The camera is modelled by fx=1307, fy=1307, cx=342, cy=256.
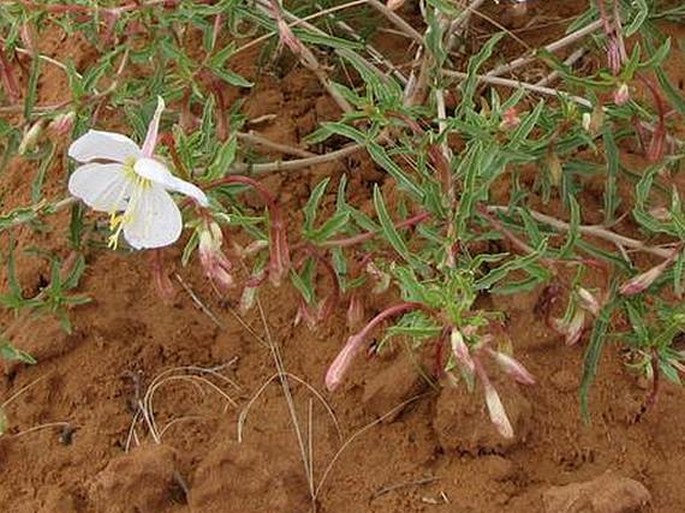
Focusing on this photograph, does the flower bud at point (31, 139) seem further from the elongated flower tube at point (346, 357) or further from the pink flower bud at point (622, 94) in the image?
the pink flower bud at point (622, 94)

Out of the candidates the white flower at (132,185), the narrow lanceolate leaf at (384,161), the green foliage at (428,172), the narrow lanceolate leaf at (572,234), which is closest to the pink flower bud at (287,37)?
the green foliage at (428,172)

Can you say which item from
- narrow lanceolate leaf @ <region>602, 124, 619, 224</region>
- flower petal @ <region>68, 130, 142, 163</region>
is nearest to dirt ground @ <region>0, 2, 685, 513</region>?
narrow lanceolate leaf @ <region>602, 124, 619, 224</region>

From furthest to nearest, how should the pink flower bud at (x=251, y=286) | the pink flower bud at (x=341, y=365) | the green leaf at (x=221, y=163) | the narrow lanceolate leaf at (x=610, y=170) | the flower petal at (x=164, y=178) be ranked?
the narrow lanceolate leaf at (x=610, y=170) < the pink flower bud at (x=251, y=286) < the green leaf at (x=221, y=163) < the pink flower bud at (x=341, y=365) < the flower petal at (x=164, y=178)

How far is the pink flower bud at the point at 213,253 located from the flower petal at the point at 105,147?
0.15 meters

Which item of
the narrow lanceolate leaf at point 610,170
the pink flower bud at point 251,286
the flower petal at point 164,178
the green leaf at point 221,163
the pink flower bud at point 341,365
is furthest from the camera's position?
the narrow lanceolate leaf at point 610,170

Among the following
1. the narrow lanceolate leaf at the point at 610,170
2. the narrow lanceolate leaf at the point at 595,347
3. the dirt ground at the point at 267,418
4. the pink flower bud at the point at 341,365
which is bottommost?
the dirt ground at the point at 267,418

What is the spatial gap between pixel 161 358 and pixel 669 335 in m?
1.03

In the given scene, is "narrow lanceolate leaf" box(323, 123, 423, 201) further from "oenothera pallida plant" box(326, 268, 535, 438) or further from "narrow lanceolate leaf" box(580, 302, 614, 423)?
"narrow lanceolate leaf" box(580, 302, 614, 423)

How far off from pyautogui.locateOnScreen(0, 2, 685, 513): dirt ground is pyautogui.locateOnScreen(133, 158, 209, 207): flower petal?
0.78 m

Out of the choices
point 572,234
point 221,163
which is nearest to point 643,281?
point 572,234

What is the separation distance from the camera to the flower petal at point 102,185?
5.95 feet

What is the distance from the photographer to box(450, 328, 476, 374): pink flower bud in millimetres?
1739

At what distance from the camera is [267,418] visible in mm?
2500

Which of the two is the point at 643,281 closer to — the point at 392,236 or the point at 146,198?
the point at 392,236
